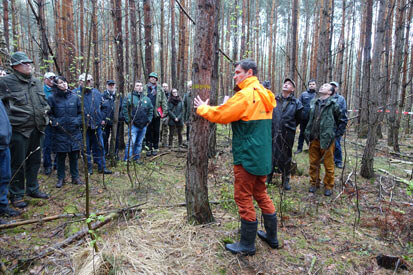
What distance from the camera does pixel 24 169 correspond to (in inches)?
157

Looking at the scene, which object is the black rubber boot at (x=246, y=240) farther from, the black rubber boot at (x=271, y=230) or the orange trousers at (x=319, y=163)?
the orange trousers at (x=319, y=163)

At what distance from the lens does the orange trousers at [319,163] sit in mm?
4703

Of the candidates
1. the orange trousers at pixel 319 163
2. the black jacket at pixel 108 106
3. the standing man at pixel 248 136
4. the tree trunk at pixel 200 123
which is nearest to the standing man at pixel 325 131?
the orange trousers at pixel 319 163

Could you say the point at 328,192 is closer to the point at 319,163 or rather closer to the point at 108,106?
the point at 319,163

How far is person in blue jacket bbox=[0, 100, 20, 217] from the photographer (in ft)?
10.9

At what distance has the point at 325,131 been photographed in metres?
4.53

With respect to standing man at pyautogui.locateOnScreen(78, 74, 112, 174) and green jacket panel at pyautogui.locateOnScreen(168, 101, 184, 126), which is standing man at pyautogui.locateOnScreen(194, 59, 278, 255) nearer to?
standing man at pyautogui.locateOnScreen(78, 74, 112, 174)

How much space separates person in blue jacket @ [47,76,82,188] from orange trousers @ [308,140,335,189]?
182 inches

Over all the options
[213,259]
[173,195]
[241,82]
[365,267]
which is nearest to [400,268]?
[365,267]

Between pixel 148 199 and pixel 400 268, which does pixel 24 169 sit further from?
pixel 400 268

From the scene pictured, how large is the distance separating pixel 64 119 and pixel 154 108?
9.46 feet

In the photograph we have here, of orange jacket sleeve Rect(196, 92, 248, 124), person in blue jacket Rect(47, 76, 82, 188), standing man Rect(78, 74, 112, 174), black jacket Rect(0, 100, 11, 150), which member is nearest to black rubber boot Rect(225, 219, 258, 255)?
orange jacket sleeve Rect(196, 92, 248, 124)

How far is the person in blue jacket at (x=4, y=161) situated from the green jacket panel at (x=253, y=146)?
3.18 meters

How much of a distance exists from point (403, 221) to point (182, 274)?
326cm
